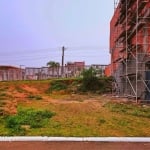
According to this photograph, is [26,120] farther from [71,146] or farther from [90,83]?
[90,83]

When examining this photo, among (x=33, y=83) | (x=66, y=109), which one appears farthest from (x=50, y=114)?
(x=33, y=83)

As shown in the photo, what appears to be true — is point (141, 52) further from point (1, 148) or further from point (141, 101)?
point (1, 148)

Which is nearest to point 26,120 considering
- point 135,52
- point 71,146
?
point 71,146

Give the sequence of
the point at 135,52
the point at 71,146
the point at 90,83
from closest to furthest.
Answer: the point at 71,146 < the point at 135,52 < the point at 90,83

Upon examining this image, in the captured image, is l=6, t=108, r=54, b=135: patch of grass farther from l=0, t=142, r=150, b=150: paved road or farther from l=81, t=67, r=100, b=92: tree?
l=81, t=67, r=100, b=92: tree

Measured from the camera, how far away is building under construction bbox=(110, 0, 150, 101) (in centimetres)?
1823

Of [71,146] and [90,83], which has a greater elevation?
[90,83]

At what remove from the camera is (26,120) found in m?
10.5

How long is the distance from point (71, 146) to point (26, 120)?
3.09m

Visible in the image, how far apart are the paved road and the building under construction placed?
9905 millimetres

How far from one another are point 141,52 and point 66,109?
310 inches

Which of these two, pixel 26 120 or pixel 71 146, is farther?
pixel 26 120

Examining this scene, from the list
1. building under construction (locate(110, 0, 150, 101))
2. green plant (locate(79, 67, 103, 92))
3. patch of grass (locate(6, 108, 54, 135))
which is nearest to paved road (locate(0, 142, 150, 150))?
patch of grass (locate(6, 108, 54, 135))

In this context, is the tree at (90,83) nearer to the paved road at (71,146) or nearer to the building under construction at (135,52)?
the building under construction at (135,52)
